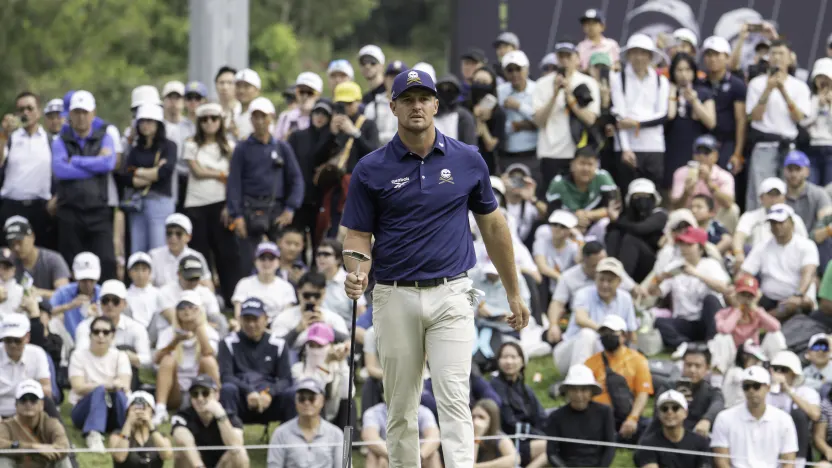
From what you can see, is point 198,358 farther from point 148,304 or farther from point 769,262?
point 769,262

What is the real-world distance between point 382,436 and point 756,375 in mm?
2918

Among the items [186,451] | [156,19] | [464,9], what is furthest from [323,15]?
[186,451]

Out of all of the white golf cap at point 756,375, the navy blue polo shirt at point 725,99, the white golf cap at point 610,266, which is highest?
the navy blue polo shirt at point 725,99

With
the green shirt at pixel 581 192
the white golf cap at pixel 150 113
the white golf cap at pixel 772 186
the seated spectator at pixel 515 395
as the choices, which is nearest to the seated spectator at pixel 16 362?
the white golf cap at pixel 150 113

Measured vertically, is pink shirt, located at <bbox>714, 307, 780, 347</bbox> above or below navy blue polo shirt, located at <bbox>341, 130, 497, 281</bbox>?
below

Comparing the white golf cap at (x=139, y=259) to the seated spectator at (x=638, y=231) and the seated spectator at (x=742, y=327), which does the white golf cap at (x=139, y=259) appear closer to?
the seated spectator at (x=638, y=231)

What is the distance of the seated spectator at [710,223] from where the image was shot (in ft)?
53.7

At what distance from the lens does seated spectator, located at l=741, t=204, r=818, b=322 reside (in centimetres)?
1562

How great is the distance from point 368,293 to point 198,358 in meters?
1.84

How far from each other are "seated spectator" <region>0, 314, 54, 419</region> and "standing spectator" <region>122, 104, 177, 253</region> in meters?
2.25

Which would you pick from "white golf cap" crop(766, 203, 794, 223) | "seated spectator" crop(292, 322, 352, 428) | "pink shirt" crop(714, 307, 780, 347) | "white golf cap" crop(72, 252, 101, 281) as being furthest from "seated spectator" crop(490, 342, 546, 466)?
"white golf cap" crop(72, 252, 101, 281)

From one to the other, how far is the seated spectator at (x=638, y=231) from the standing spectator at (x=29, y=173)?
5162 mm

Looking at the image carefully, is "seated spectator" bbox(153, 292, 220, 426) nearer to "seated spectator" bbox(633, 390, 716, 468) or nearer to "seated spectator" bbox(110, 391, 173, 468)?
"seated spectator" bbox(110, 391, 173, 468)

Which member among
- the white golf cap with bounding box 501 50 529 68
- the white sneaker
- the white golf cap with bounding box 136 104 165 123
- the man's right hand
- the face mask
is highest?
the white golf cap with bounding box 501 50 529 68
